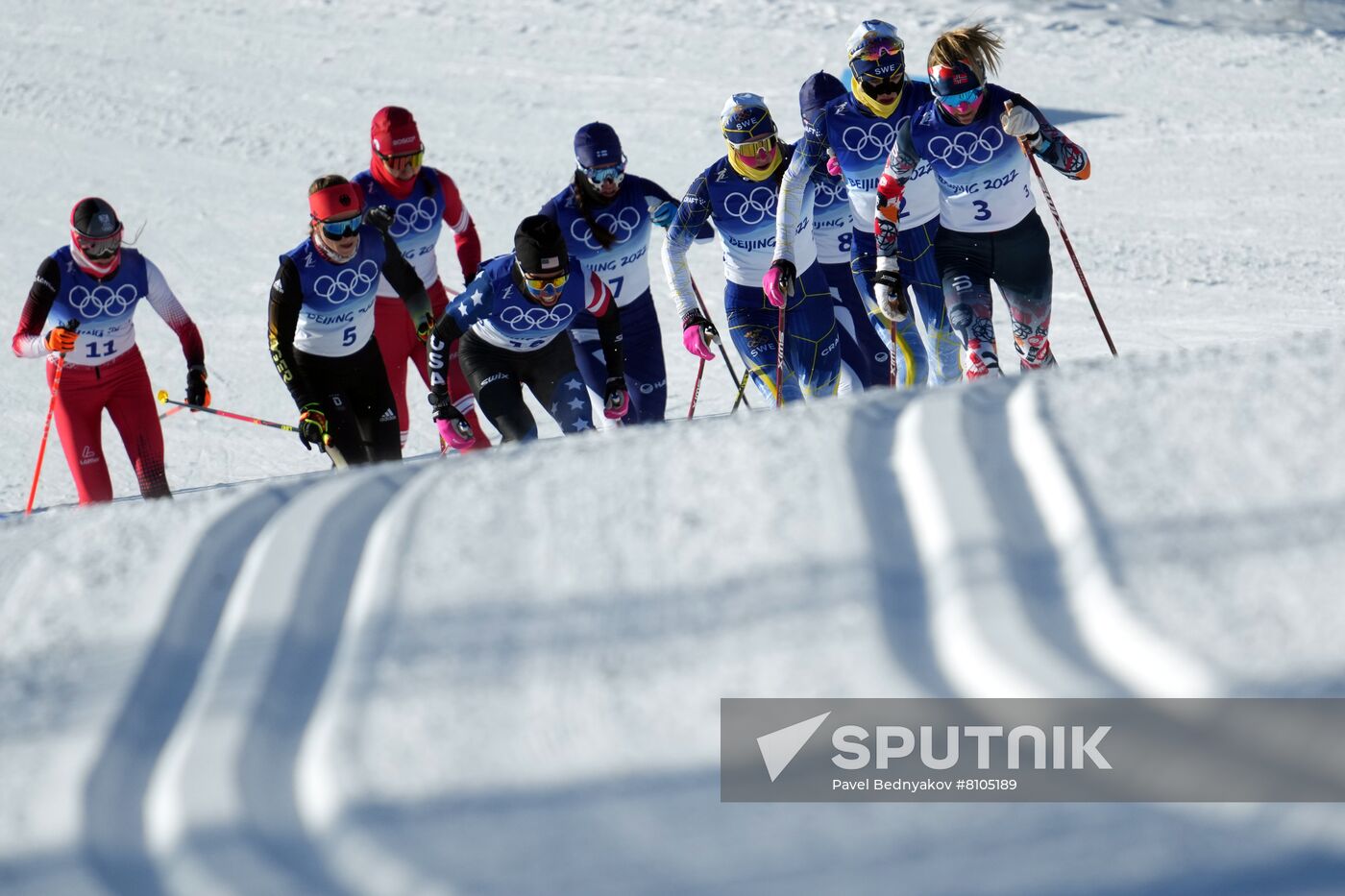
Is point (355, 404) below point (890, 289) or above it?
below

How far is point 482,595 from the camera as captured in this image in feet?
7.54

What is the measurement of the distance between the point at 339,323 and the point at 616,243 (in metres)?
1.44

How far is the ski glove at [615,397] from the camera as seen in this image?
669cm

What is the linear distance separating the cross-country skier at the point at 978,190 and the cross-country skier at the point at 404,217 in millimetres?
2578

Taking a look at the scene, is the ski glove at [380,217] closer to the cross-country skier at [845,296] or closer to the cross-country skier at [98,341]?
the cross-country skier at [98,341]

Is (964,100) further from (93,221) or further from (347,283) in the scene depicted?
(93,221)

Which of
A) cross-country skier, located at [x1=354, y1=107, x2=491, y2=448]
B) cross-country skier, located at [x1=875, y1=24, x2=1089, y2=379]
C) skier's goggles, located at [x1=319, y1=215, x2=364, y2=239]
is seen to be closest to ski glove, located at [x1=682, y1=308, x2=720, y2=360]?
cross-country skier, located at [x1=875, y1=24, x2=1089, y2=379]

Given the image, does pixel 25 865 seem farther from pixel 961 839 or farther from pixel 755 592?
pixel 961 839

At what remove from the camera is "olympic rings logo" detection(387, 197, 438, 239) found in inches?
293


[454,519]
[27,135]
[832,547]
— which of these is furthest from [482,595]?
[27,135]

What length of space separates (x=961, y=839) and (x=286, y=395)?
795 cm

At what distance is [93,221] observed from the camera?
643cm

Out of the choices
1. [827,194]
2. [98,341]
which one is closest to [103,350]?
[98,341]

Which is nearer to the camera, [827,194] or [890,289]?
[890,289]
